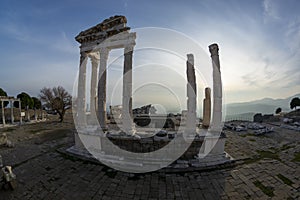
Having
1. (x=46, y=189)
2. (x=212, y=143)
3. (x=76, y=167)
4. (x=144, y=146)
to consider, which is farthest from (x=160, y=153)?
(x=46, y=189)

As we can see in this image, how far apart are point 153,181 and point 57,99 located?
22.7 m

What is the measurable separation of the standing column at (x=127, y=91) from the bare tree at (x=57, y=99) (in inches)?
723

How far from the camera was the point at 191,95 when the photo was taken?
9828 millimetres

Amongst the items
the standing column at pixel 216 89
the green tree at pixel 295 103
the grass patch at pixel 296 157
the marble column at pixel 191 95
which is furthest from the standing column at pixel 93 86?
the green tree at pixel 295 103

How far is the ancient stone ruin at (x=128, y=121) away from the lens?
8344 mm

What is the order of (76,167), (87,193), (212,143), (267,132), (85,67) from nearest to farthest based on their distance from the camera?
(87,193) < (76,167) < (212,143) < (85,67) < (267,132)

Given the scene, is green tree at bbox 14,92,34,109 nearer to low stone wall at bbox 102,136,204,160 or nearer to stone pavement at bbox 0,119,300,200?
stone pavement at bbox 0,119,300,200

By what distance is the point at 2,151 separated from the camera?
10.9 m

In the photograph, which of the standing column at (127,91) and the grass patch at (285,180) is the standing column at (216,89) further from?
the standing column at (127,91)

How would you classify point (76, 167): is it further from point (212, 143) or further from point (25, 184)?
point (212, 143)

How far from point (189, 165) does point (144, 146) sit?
98.2 inches

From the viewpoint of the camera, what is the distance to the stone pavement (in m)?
5.82

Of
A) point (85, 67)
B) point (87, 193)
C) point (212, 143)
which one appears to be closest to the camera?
point (87, 193)

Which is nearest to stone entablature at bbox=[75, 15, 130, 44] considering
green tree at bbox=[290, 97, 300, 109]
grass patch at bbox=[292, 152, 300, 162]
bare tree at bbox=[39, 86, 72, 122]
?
grass patch at bbox=[292, 152, 300, 162]
